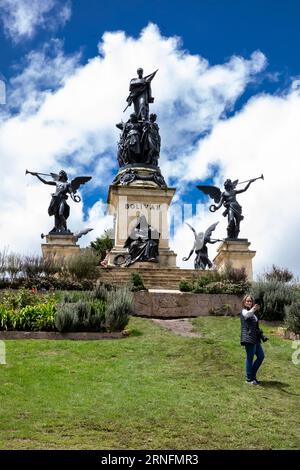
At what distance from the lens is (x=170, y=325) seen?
1711cm

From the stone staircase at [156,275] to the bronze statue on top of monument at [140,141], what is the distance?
7.20m

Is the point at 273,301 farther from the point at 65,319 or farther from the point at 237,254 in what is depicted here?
the point at 237,254

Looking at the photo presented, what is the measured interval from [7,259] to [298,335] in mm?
9372

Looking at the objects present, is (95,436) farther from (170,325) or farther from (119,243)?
(119,243)

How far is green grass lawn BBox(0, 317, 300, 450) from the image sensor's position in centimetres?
804

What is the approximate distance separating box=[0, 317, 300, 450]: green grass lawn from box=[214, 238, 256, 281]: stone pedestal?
17.7 metres

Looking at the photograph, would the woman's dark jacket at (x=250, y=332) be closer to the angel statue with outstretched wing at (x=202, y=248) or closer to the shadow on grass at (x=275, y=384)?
the shadow on grass at (x=275, y=384)

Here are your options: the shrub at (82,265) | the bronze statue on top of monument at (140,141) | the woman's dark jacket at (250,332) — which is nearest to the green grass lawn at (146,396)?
the woman's dark jacket at (250,332)

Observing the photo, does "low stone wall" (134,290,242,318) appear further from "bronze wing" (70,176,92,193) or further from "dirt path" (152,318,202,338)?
"bronze wing" (70,176,92,193)

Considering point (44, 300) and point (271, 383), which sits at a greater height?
point (44, 300)

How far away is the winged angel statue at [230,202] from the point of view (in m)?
33.2

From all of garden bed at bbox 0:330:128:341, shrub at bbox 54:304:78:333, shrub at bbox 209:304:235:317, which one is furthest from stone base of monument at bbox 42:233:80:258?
garden bed at bbox 0:330:128:341
